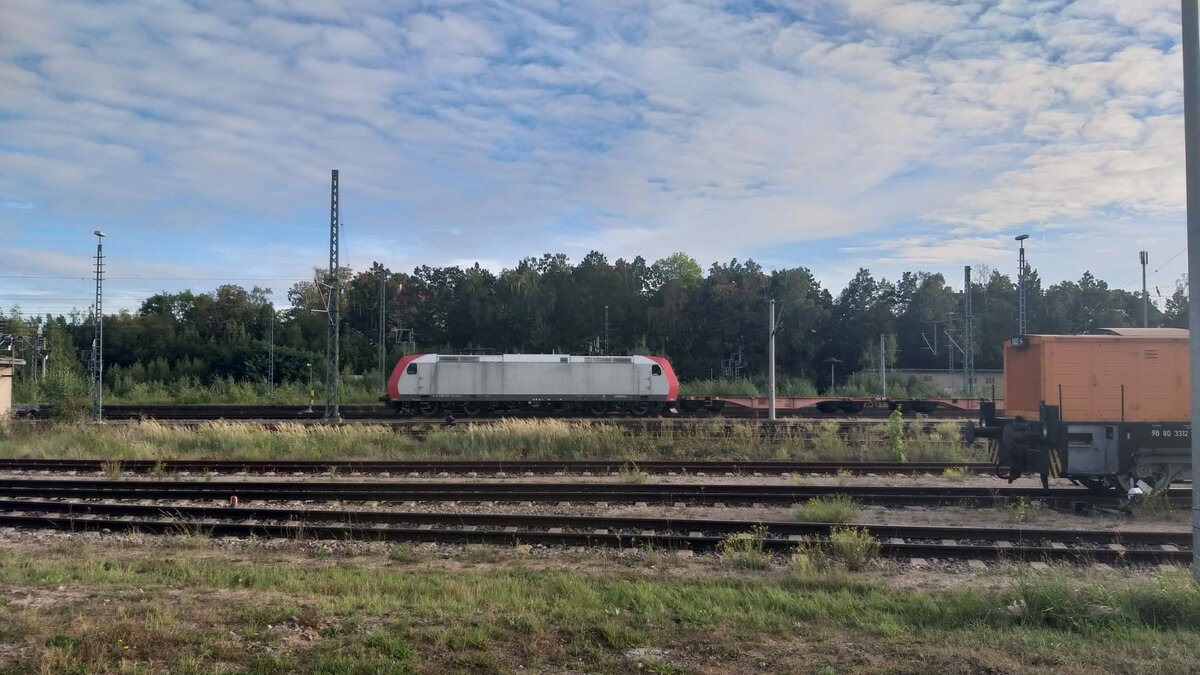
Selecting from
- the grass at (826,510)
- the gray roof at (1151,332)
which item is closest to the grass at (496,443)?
the gray roof at (1151,332)

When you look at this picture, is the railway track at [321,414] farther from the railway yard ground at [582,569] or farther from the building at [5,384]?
the railway yard ground at [582,569]

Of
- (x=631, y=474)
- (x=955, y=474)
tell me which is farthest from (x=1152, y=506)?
(x=631, y=474)

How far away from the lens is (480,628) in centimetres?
633

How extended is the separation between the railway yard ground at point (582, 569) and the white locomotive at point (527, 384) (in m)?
14.8

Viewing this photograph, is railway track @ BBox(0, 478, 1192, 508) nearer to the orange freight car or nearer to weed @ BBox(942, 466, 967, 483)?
the orange freight car

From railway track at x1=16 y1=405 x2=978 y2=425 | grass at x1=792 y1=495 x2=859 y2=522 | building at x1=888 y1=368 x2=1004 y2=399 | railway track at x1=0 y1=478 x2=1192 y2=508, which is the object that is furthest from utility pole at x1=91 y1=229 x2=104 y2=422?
building at x1=888 y1=368 x2=1004 y2=399

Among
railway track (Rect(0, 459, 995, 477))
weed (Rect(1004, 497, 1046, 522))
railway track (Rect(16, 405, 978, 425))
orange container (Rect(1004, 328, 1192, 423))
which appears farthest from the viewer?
railway track (Rect(16, 405, 978, 425))

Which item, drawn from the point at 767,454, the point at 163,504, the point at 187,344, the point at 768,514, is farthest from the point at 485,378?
the point at 187,344

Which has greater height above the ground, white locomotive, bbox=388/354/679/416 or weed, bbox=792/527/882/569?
white locomotive, bbox=388/354/679/416

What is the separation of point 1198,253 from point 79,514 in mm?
15934

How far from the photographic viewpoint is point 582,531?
1077 cm

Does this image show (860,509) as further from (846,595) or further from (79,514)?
(79,514)

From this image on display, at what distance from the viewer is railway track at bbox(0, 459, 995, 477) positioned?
54.9 ft

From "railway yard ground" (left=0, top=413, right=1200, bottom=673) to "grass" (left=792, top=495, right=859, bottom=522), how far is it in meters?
0.05
